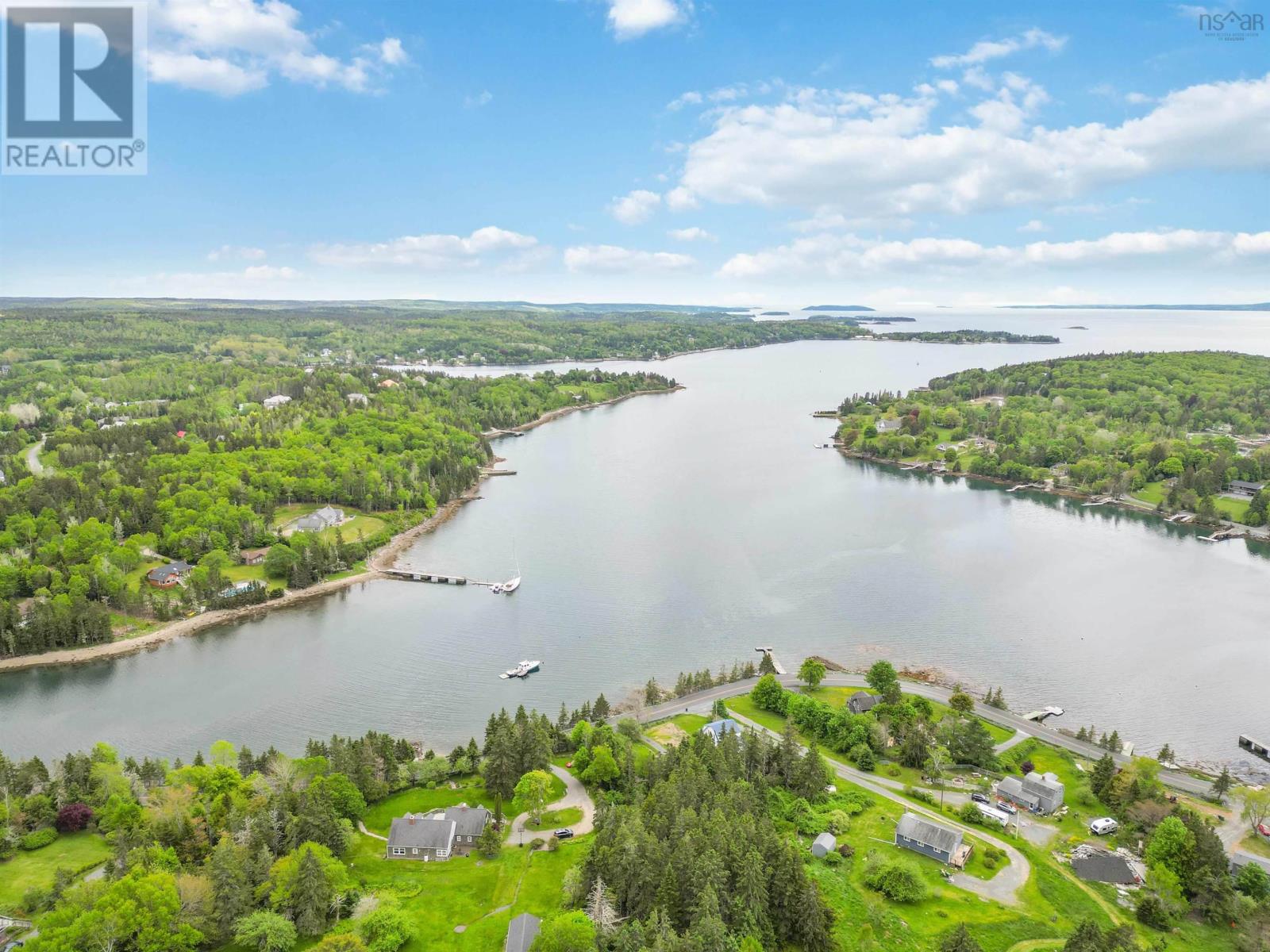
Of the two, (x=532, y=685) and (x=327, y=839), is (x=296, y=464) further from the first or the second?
(x=327, y=839)

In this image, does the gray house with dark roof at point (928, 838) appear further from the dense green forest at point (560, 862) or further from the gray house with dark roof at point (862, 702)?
the gray house with dark roof at point (862, 702)

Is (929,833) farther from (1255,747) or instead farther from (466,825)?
(1255,747)

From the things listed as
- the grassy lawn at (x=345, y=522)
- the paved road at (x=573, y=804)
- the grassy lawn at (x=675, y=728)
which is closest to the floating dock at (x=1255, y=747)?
the grassy lawn at (x=675, y=728)

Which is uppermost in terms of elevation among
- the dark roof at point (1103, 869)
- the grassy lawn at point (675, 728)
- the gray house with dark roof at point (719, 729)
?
the gray house with dark roof at point (719, 729)

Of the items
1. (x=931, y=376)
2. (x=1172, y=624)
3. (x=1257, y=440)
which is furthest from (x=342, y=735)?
(x=931, y=376)

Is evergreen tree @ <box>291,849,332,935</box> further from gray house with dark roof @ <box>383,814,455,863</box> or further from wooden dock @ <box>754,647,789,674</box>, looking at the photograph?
wooden dock @ <box>754,647,789,674</box>
